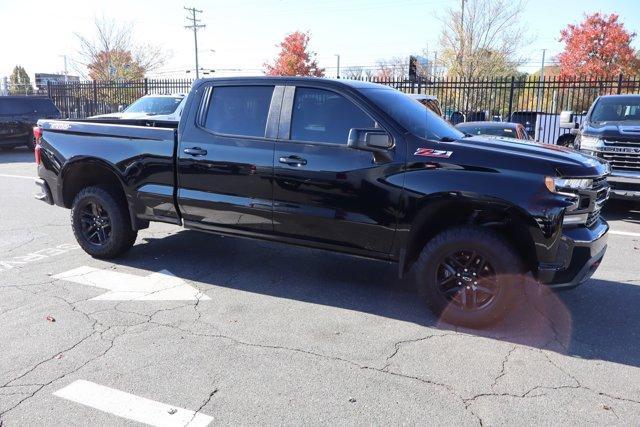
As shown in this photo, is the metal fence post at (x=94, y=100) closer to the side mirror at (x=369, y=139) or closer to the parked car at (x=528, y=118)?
the parked car at (x=528, y=118)

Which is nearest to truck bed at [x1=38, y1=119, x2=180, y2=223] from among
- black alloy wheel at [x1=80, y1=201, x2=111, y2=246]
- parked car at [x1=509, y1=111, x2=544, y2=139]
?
black alloy wheel at [x1=80, y1=201, x2=111, y2=246]

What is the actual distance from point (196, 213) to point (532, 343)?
319 cm

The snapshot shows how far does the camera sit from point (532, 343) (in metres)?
4.07

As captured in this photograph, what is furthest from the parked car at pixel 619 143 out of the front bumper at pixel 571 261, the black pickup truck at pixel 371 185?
the front bumper at pixel 571 261

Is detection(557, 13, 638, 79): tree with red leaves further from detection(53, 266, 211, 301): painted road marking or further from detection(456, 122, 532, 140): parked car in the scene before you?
detection(53, 266, 211, 301): painted road marking

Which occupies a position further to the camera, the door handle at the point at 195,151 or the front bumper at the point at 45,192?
the front bumper at the point at 45,192

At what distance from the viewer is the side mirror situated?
4198 millimetres

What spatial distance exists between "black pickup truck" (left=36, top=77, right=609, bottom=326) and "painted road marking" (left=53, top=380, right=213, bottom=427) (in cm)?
202

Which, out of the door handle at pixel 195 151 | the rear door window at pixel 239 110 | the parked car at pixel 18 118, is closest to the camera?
the rear door window at pixel 239 110

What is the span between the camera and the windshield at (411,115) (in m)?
4.49

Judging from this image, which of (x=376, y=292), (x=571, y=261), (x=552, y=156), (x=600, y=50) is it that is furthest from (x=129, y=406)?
(x=600, y=50)

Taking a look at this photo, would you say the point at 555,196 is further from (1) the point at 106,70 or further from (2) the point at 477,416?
(1) the point at 106,70

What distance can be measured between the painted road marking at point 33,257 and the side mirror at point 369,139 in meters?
3.97

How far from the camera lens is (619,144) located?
8516mm
